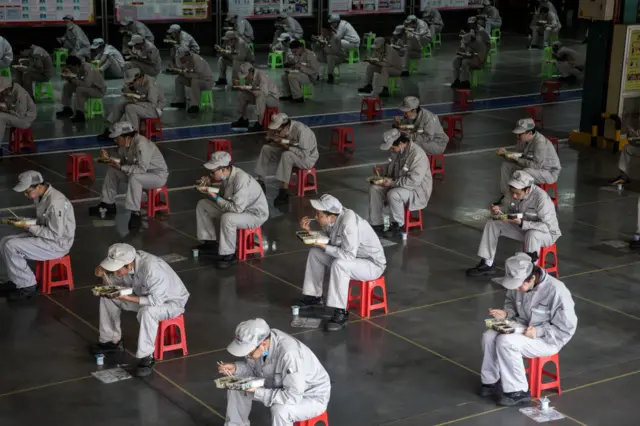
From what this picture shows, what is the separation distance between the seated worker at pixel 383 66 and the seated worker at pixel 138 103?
22.5ft

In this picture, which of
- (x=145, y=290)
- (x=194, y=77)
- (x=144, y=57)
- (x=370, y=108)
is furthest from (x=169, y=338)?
(x=144, y=57)

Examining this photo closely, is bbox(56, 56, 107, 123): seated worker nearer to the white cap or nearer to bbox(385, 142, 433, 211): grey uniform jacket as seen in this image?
bbox(385, 142, 433, 211): grey uniform jacket

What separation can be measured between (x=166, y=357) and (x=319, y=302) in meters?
2.09

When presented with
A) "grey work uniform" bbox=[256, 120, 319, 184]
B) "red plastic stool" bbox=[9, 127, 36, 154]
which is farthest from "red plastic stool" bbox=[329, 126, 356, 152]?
"red plastic stool" bbox=[9, 127, 36, 154]

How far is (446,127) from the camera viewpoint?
21781mm

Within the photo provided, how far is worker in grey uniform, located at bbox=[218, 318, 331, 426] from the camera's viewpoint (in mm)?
7836

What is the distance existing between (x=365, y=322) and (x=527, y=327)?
2516mm

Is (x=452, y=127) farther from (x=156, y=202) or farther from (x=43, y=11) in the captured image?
(x=43, y=11)

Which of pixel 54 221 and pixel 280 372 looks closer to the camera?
pixel 280 372

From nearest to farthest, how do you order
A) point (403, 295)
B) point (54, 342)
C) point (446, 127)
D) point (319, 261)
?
1. point (54, 342)
2. point (319, 261)
3. point (403, 295)
4. point (446, 127)

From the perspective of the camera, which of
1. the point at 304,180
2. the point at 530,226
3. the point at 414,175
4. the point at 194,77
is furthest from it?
the point at 194,77

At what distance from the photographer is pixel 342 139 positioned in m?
19.6

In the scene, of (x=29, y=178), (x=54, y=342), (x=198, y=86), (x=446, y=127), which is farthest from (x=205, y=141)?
(x=54, y=342)

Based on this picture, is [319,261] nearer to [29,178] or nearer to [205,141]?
[29,178]
